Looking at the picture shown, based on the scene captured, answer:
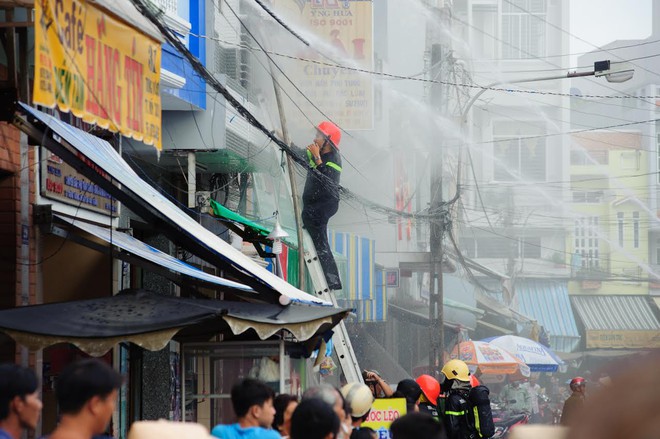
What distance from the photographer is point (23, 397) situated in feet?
13.6

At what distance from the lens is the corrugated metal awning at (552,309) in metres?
44.5

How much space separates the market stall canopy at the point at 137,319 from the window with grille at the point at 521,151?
47070 millimetres

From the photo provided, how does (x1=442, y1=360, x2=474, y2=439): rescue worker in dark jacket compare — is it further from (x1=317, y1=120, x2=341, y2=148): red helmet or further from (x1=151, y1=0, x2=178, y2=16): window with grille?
(x1=317, y1=120, x2=341, y2=148): red helmet

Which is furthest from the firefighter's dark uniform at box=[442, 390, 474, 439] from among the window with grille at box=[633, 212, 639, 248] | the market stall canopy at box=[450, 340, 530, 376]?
the window with grille at box=[633, 212, 639, 248]

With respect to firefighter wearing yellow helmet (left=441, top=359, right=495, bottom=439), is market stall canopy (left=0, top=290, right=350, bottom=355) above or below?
above

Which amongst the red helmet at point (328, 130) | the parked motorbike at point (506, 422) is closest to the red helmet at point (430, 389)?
the red helmet at point (328, 130)

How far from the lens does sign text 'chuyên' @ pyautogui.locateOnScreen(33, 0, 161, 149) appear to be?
5.87 m

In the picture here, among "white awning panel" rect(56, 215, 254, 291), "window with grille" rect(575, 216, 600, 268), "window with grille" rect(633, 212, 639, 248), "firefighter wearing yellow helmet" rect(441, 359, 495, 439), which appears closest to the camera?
"white awning panel" rect(56, 215, 254, 291)

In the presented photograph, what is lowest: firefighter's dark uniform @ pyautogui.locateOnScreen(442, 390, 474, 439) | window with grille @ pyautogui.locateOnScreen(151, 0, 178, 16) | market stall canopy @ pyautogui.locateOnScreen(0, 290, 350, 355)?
firefighter's dark uniform @ pyautogui.locateOnScreen(442, 390, 474, 439)

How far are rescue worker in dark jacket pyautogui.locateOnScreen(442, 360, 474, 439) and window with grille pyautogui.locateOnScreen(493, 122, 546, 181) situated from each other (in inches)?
1782

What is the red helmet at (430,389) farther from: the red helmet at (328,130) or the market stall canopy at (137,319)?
the red helmet at (328,130)

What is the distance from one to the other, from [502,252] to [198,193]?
42163 mm

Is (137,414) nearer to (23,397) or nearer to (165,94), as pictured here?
(165,94)

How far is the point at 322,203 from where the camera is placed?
17.8 m
